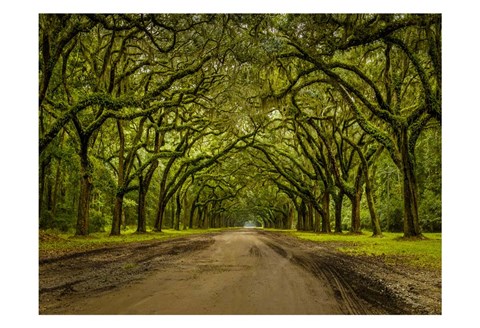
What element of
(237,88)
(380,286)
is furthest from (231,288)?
(237,88)

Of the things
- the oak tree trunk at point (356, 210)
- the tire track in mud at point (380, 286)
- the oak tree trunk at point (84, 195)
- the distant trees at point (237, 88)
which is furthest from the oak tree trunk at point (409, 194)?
the oak tree trunk at point (84, 195)

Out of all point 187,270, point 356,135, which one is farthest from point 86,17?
point 356,135

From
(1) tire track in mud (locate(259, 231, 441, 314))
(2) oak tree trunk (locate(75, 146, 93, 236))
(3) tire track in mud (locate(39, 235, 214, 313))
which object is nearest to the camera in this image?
(1) tire track in mud (locate(259, 231, 441, 314))

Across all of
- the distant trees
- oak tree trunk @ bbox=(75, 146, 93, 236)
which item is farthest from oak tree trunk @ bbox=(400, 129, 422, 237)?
oak tree trunk @ bbox=(75, 146, 93, 236)

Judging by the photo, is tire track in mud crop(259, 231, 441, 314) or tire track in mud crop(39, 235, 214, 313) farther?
tire track in mud crop(39, 235, 214, 313)

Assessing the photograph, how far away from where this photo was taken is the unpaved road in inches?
185

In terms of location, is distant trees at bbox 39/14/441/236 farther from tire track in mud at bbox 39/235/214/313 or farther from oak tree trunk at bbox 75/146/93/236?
tire track in mud at bbox 39/235/214/313

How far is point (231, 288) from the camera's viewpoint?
218 inches

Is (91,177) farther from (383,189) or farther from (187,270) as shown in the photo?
(383,189)

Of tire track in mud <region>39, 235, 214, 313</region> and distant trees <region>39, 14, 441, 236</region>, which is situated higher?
distant trees <region>39, 14, 441, 236</region>

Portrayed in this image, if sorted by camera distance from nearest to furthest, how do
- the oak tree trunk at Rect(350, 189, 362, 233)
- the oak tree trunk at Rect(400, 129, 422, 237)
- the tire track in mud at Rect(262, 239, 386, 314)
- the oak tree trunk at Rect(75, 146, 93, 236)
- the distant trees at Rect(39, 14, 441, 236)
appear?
1. the tire track in mud at Rect(262, 239, 386, 314)
2. the distant trees at Rect(39, 14, 441, 236)
3. the oak tree trunk at Rect(400, 129, 422, 237)
4. the oak tree trunk at Rect(75, 146, 93, 236)
5. the oak tree trunk at Rect(350, 189, 362, 233)

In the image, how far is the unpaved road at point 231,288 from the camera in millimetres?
4691

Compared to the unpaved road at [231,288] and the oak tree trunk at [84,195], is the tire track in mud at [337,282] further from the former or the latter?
the oak tree trunk at [84,195]

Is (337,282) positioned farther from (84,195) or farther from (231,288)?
(84,195)
